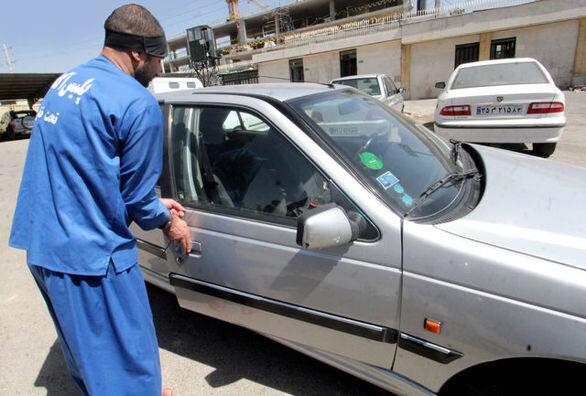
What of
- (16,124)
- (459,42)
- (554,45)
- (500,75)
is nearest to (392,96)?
(500,75)

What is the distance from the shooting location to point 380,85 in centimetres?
880

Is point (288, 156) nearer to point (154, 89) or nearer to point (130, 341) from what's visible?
point (130, 341)

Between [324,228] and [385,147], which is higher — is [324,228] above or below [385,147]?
below

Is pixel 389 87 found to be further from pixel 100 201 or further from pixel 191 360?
pixel 100 201

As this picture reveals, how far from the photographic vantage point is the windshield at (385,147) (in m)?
1.59

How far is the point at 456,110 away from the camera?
5469mm

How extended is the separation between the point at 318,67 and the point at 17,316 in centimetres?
2582

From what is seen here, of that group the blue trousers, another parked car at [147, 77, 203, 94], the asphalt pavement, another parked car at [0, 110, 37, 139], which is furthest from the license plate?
another parked car at [0, 110, 37, 139]

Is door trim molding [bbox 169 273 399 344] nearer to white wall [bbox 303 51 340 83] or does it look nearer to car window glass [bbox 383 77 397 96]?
car window glass [bbox 383 77 397 96]

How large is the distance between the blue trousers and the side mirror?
752 mm

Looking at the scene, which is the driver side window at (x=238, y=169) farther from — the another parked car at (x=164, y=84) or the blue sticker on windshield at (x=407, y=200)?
the another parked car at (x=164, y=84)

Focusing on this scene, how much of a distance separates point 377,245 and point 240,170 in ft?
3.04

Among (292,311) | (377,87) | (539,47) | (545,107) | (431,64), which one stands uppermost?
(539,47)

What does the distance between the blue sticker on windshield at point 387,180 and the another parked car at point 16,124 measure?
19725 mm
